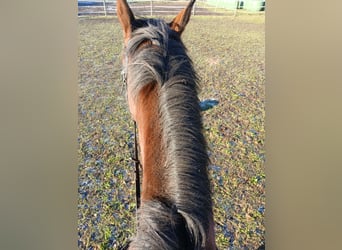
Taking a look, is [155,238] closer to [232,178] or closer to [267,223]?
[232,178]

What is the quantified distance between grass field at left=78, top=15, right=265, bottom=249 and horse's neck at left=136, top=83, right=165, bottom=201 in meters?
0.32

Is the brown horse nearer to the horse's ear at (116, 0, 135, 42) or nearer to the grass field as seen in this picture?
the horse's ear at (116, 0, 135, 42)

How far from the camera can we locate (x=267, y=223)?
183cm

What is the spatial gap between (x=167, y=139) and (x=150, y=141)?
0.07 meters

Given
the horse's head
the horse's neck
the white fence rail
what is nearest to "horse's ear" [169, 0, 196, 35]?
the horse's head

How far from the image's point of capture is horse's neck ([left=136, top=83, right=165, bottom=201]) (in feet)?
3.76
